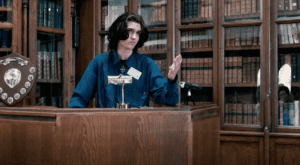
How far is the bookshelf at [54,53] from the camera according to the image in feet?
8.78

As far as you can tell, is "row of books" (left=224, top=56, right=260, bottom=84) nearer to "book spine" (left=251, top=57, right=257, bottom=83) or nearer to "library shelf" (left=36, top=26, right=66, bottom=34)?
"book spine" (left=251, top=57, right=257, bottom=83)

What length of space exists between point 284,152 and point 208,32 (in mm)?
1381

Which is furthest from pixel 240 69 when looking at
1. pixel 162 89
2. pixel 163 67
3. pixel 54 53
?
pixel 54 53

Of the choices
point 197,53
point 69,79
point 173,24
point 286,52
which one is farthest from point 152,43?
point 286,52

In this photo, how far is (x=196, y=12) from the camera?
9.16 feet

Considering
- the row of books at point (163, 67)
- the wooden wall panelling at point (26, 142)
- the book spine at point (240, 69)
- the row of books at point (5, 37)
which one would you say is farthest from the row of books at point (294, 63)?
the row of books at point (5, 37)

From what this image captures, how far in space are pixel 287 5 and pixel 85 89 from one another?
6.80 feet

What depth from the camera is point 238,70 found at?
2672 millimetres

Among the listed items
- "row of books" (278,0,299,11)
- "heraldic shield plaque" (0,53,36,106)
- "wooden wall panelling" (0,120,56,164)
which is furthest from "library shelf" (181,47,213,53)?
"wooden wall panelling" (0,120,56,164)

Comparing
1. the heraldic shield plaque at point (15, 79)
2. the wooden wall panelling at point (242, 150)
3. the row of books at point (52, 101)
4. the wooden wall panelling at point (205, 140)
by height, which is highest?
the heraldic shield plaque at point (15, 79)

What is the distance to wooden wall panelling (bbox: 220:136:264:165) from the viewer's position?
2.50 metres

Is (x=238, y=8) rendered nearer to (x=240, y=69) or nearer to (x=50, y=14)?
(x=240, y=69)

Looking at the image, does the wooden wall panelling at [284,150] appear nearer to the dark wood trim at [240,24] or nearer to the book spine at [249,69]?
the book spine at [249,69]

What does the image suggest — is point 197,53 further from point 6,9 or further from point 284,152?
point 6,9
